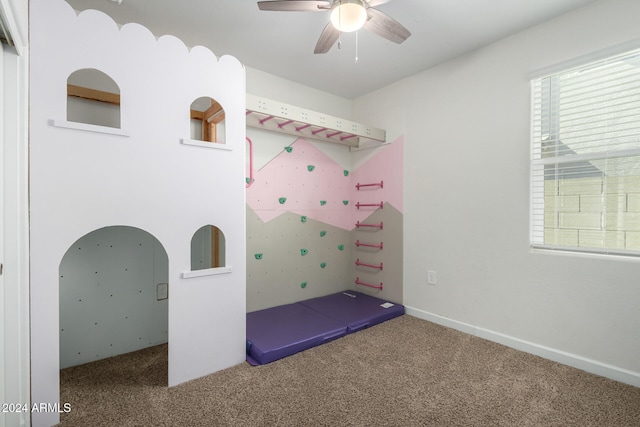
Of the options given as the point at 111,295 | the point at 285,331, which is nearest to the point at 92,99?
the point at 111,295

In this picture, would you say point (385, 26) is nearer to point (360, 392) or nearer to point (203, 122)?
point (203, 122)

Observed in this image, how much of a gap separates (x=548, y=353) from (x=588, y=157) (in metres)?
1.37

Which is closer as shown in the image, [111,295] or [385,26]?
[385,26]

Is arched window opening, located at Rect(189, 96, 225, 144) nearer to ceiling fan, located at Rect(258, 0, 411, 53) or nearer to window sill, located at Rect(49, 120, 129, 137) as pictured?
window sill, located at Rect(49, 120, 129, 137)

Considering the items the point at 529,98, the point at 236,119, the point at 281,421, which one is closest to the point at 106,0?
the point at 236,119

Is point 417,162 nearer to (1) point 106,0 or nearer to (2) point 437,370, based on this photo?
(2) point 437,370

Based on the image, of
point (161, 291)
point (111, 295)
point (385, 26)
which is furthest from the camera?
point (161, 291)

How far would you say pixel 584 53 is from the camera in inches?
78.2

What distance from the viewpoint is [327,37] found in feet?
6.23

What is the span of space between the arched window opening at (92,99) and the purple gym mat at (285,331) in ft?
6.06

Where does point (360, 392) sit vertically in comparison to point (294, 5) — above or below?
below

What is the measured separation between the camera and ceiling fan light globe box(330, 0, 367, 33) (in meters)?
1.59

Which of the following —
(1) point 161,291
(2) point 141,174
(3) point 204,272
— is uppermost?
(2) point 141,174

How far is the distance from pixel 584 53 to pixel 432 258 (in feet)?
6.00
